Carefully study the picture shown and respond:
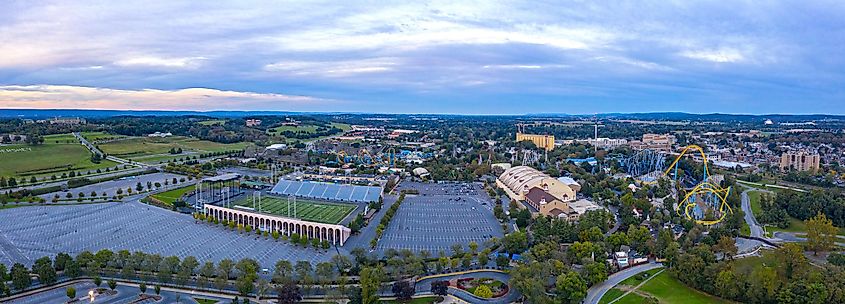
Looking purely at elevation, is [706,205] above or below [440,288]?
above

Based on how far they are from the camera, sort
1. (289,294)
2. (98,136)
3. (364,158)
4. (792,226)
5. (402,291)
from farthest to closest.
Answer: (98,136), (364,158), (792,226), (402,291), (289,294)

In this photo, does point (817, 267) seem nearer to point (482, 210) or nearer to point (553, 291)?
point (553, 291)

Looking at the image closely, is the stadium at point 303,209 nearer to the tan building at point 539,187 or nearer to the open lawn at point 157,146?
the tan building at point 539,187

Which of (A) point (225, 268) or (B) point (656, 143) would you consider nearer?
(A) point (225, 268)

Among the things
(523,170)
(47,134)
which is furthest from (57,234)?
(47,134)

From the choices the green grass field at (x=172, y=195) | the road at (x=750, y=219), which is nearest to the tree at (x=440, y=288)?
the road at (x=750, y=219)

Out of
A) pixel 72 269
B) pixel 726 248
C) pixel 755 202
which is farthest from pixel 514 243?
pixel 755 202

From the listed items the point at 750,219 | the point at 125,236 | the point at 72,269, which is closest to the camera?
the point at 72,269

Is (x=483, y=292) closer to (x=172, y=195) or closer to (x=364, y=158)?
(x=172, y=195)

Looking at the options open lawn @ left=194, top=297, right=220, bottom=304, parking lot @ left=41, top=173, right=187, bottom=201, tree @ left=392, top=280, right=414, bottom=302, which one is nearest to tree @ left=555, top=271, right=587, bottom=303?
tree @ left=392, top=280, right=414, bottom=302
